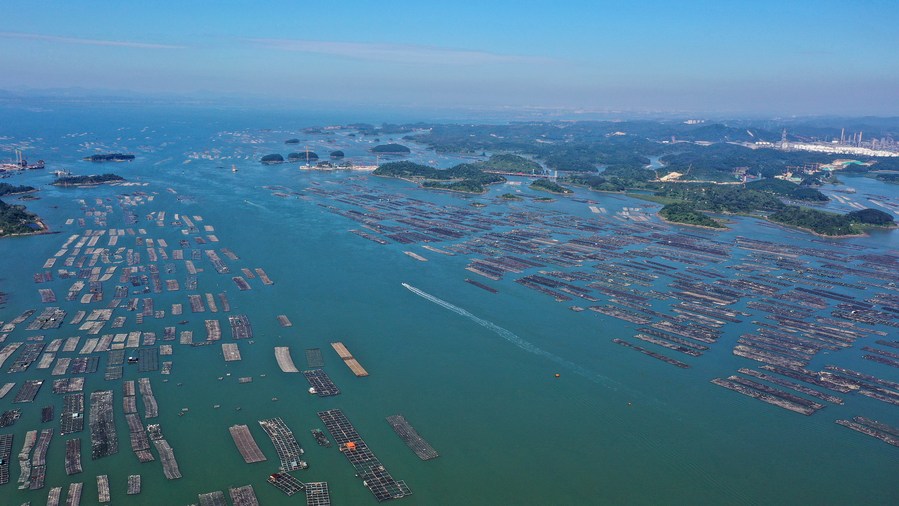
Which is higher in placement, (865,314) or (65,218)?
(65,218)

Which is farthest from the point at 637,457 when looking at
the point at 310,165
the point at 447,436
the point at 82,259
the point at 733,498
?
the point at 310,165

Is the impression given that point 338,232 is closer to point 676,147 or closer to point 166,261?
point 166,261

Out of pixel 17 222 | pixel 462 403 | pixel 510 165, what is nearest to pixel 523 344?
pixel 462 403

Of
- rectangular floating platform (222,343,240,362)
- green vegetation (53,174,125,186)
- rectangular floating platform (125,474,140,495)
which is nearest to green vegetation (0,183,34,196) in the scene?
green vegetation (53,174,125,186)

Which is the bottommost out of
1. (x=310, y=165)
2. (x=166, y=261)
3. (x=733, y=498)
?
(x=733, y=498)

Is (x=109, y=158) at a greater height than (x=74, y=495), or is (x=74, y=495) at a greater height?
(x=109, y=158)

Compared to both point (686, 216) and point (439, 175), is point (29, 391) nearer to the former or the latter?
point (686, 216)

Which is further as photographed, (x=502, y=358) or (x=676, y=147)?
(x=676, y=147)

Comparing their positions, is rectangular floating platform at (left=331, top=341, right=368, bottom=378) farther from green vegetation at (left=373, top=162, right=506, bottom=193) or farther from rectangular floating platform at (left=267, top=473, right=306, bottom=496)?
green vegetation at (left=373, top=162, right=506, bottom=193)
